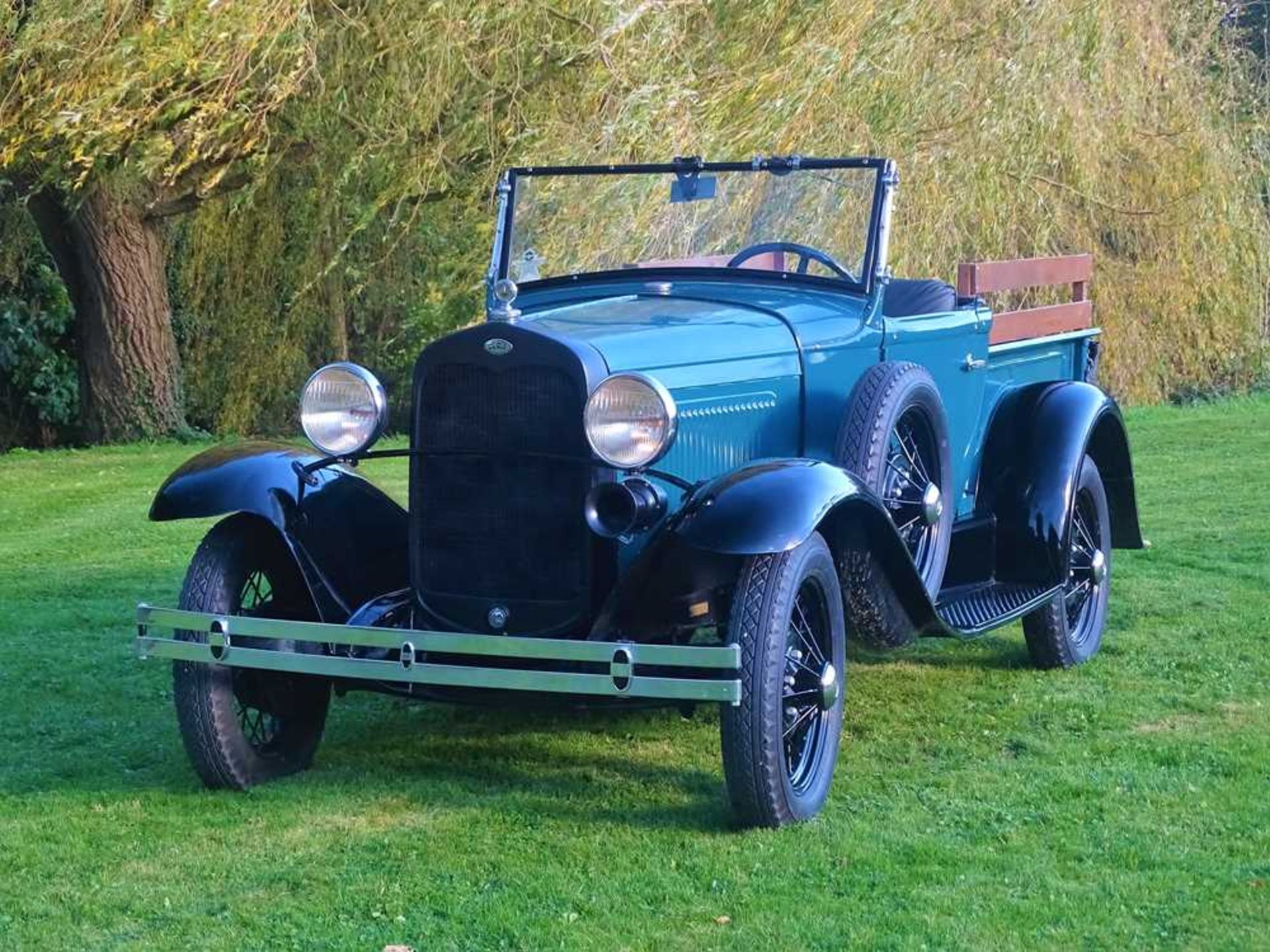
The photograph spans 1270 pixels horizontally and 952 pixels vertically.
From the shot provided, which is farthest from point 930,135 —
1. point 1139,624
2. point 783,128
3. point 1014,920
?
point 1014,920

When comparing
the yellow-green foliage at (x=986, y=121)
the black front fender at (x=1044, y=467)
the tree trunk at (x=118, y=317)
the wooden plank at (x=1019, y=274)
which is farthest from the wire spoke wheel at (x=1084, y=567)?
the tree trunk at (x=118, y=317)

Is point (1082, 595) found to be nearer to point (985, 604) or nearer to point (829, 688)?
point (985, 604)

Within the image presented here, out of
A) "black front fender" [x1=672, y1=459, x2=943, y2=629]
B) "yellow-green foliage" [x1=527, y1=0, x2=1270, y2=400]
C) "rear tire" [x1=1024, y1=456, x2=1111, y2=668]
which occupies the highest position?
"yellow-green foliage" [x1=527, y1=0, x2=1270, y2=400]

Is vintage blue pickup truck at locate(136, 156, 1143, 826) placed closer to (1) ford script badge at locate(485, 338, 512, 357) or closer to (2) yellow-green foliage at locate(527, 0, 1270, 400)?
(1) ford script badge at locate(485, 338, 512, 357)

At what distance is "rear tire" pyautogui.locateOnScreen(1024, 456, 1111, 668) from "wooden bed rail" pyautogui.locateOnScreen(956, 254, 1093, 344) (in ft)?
1.99

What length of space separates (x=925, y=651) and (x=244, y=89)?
685 centimetres

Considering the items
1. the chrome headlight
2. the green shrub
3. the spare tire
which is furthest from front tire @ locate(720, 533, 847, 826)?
the green shrub

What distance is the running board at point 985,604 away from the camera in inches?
225

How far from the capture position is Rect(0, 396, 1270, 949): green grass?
3967 mm

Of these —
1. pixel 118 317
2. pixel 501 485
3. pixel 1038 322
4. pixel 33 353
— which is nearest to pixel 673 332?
pixel 501 485

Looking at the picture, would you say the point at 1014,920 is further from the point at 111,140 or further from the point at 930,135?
the point at 111,140

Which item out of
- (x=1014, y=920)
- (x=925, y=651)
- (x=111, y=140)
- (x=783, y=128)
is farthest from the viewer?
(x=111, y=140)

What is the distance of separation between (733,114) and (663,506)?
5868mm

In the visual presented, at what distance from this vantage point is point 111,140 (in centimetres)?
1160
